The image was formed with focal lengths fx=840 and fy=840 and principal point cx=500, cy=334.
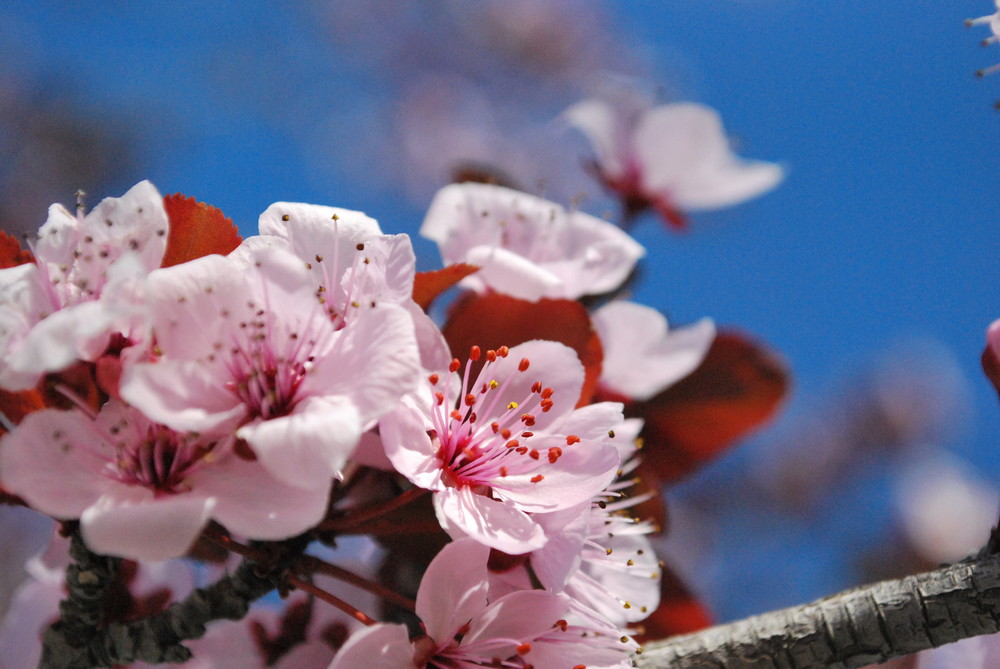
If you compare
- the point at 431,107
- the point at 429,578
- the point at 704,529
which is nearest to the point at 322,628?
the point at 429,578

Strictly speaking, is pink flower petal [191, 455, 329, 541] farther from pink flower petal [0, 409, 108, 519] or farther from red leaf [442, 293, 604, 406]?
red leaf [442, 293, 604, 406]

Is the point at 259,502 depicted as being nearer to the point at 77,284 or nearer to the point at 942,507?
the point at 77,284

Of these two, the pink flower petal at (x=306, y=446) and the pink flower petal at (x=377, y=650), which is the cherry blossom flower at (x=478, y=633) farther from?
the pink flower petal at (x=306, y=446)

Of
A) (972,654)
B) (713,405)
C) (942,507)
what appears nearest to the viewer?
(972,654)

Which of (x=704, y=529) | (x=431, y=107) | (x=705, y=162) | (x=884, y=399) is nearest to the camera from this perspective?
(x=705, y=162)

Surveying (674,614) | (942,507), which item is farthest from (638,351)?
(942,507)

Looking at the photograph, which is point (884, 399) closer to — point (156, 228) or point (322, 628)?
point (322, 628)
